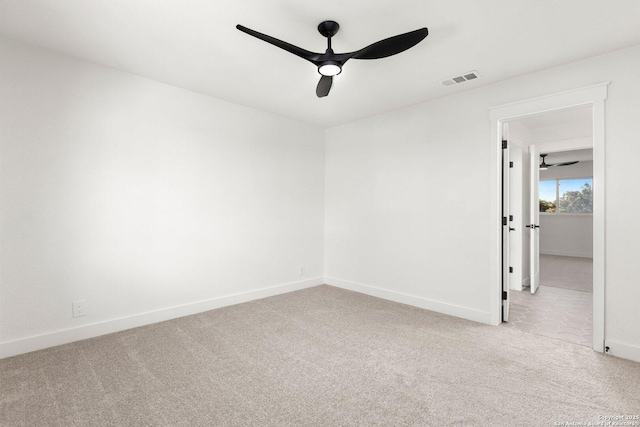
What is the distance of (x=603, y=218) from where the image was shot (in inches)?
107

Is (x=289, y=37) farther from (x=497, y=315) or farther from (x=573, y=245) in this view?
(x=573, y=245)

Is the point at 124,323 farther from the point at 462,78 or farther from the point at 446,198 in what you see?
the point at 462,78

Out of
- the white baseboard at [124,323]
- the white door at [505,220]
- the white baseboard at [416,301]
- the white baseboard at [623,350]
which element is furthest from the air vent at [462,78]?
the white baseboard at [124,323]

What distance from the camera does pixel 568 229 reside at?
8.48 meters

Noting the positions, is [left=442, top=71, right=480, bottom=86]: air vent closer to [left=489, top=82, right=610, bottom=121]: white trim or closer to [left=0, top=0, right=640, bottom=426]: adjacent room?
[left=0, top=0, right=640, bottom=426]: adjacent room

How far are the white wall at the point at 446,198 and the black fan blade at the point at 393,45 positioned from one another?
174 cm

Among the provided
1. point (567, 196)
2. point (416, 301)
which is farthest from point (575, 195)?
point (416, 301)

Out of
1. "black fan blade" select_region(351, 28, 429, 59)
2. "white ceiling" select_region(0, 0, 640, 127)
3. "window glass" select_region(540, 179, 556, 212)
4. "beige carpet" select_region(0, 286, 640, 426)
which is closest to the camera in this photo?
"beige carpet" select_region(0, 286, 640, 426)

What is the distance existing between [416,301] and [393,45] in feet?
9.91

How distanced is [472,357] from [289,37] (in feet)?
9.83

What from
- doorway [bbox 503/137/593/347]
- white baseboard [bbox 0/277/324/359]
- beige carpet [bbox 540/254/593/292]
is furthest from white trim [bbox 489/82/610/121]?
white baseboard [bbox 0/277/324/359]

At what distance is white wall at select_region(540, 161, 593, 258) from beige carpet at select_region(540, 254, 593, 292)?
0.44 meters

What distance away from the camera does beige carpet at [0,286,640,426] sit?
1855 mm

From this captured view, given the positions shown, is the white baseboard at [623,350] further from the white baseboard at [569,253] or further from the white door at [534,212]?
the white baseboard at [569,253]
